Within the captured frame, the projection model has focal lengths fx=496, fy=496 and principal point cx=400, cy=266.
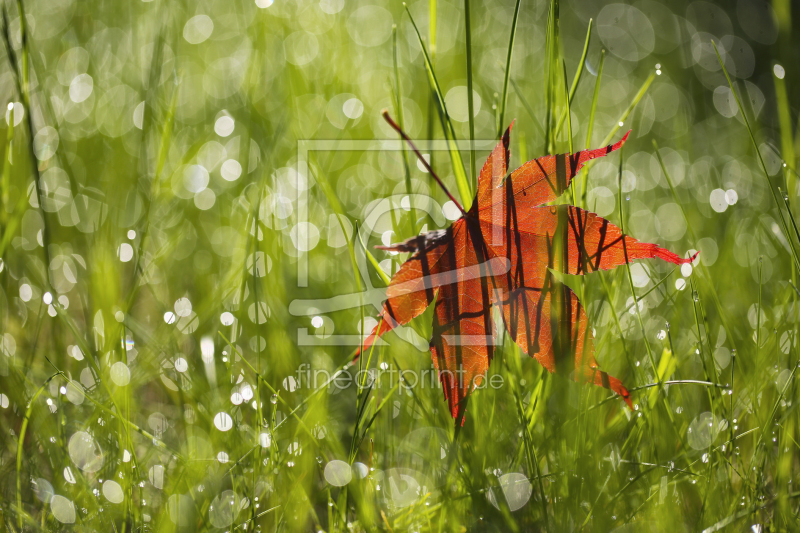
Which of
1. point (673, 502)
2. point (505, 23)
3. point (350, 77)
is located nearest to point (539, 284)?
point (673, 502)

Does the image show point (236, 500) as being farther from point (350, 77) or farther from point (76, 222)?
point (350, 77)

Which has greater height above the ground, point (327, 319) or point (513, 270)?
point (513, 270)

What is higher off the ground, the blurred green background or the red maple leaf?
the red maple leaf

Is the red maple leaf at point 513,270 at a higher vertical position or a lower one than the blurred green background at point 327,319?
higher

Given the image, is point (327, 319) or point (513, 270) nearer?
point (513, 270)
